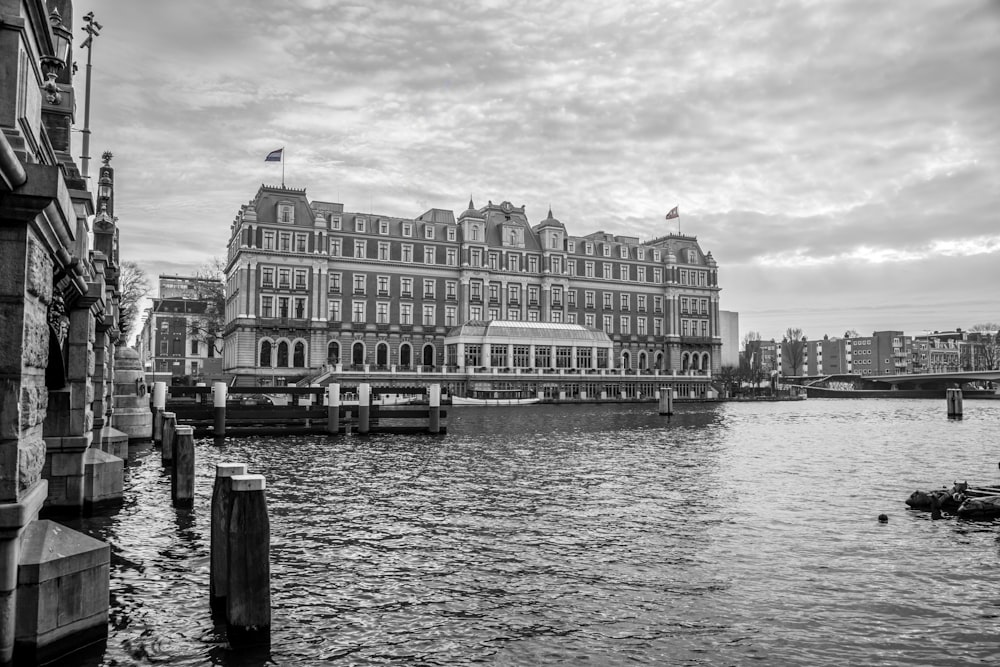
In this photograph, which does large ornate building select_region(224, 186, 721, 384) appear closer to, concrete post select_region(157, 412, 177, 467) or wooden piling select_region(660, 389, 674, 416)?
wooden piling select_region(660, 389, 674, 416)

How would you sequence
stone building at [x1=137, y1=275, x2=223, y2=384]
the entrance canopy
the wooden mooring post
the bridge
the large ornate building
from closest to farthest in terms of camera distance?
1. the wooden mooring post
2. the large ornate building
3. the entrance canopy
4. the bridge
5. stone building at [x1=137, y1=275, x2=223, y2=384]

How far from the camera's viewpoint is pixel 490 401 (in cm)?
7756

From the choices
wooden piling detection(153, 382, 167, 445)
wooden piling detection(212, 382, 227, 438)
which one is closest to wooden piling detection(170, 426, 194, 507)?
wooden piling detection(153, 382, 167, 445)

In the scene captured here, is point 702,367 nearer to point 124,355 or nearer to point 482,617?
point 124,355

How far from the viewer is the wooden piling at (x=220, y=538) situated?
985 centimetres

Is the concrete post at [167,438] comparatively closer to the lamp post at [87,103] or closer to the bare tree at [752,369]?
the lamp post at [87,103]

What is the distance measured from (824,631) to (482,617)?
457 centimetres

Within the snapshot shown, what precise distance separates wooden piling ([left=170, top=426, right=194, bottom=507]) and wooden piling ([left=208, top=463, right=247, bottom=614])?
7756mm

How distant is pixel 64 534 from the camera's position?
7.95 meters

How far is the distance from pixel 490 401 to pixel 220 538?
67.8 meters

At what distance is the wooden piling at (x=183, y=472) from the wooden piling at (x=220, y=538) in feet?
25.4

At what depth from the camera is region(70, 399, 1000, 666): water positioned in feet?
30.0

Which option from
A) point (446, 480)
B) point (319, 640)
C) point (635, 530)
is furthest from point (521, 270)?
point (319, 640)

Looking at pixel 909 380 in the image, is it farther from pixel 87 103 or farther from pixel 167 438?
pixel 87 103
